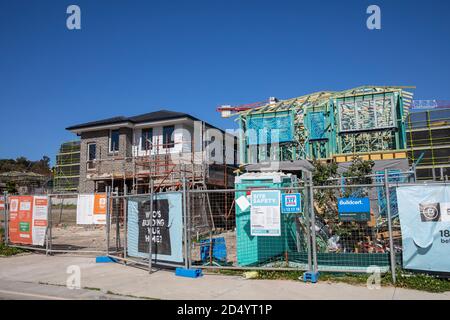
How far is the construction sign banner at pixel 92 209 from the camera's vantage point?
13.1m

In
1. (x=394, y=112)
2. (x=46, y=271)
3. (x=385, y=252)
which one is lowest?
(x=46, y=271)

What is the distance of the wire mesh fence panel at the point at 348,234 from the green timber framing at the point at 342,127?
699 cm

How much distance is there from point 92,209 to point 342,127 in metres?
12.8

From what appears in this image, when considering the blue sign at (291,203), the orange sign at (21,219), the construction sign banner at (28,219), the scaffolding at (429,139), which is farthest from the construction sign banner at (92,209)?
the scaffolding at (429,139)

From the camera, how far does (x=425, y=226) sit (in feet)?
25.7

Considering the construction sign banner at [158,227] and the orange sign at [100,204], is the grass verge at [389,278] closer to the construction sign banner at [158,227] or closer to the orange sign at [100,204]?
the construction sign banner at [158,227]

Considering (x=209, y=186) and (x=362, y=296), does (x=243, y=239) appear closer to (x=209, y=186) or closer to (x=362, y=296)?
(x=362, y=296)

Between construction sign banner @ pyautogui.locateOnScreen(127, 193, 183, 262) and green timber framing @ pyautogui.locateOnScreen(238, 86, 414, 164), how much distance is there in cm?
1063

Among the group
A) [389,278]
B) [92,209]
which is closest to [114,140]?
[92,209]

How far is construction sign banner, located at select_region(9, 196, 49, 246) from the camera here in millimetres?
13750

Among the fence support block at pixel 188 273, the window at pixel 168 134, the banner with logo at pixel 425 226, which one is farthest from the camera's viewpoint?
the window at pixel 168 134

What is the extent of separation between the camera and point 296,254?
9203mm

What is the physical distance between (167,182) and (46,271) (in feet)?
41.5
